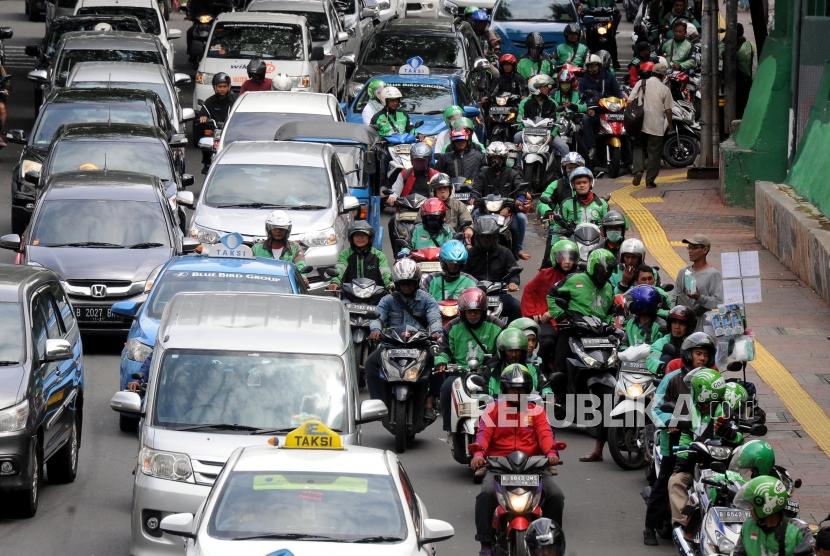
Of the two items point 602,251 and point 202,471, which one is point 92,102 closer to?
point 602,251

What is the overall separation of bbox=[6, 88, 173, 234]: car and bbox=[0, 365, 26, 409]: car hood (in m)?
11.1

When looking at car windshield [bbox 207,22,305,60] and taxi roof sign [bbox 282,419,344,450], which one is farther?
car windshield [bbox 207,22,305,60]

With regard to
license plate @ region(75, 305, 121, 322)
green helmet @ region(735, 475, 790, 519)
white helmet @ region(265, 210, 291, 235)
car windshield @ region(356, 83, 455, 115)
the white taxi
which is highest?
the white taxi

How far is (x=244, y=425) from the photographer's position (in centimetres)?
1237

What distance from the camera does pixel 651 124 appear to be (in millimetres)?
27844

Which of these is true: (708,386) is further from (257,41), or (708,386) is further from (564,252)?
(257,41)

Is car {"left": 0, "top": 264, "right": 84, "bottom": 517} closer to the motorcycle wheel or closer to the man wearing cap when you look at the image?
the man wearing cap

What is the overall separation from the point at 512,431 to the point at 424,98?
1599cm

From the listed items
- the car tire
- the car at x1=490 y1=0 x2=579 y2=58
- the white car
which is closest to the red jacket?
the car tire

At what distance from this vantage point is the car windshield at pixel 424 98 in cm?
2803

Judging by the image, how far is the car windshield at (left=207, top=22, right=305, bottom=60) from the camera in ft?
102

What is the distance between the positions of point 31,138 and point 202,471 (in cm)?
1436

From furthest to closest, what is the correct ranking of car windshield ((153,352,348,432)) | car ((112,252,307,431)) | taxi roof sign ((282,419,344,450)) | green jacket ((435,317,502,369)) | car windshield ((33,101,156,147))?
car windshield ((33,101,156,147)) → car ((112,252,307,431)) → green jacket ((435,317,502,369)) → car windshield ((153,352,348,432)) → taxi roof sign ((282,419,344,450))

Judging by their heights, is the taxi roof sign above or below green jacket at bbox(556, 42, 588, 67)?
above
